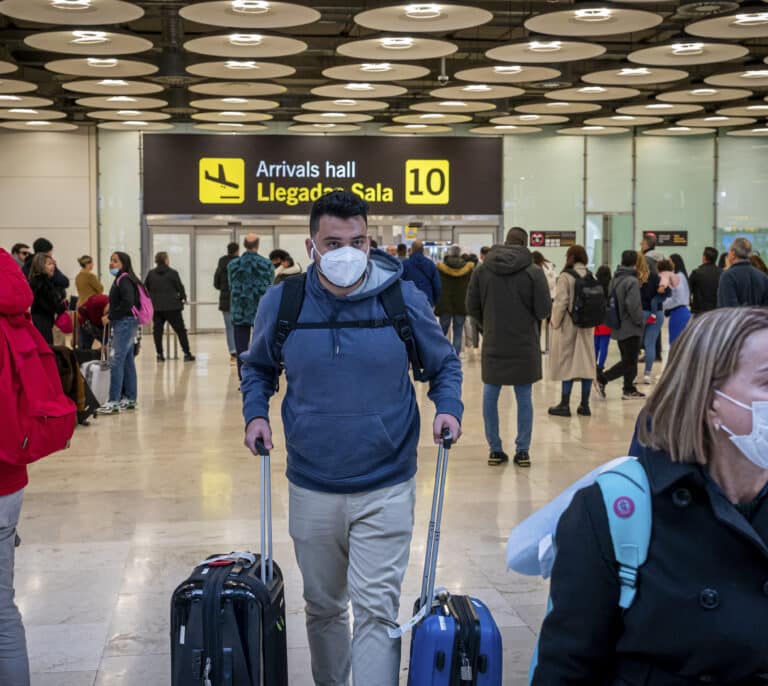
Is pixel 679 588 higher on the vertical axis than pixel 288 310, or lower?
lower

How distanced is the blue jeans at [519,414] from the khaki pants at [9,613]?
5.23m

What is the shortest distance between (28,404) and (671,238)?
2485 cm

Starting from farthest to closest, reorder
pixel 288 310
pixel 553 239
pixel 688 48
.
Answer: pixel 553 239, pixel 688 48, pixel 288 310

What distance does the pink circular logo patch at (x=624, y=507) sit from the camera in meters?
1.79

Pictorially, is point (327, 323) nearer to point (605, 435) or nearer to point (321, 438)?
point (321, 438)

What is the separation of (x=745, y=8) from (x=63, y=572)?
10.9 m

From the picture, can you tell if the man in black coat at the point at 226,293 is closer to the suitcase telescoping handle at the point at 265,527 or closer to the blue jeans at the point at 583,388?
the blue jeans at the point at 583,388

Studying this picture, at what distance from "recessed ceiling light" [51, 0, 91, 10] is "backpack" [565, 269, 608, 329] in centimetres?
612

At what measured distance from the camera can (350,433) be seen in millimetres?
3408

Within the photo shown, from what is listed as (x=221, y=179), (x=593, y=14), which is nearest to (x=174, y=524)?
(x=593, y=14)

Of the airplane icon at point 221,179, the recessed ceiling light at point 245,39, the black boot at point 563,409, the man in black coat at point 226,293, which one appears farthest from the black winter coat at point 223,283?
the black boot at point 563,409

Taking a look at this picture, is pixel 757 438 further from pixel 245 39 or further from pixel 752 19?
pixel 245 39

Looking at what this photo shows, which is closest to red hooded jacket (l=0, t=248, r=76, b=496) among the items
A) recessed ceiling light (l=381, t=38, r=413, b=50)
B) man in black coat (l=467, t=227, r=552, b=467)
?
man in black coat (l=467, t=227, r=552, b=467)

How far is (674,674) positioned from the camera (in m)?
1.84
